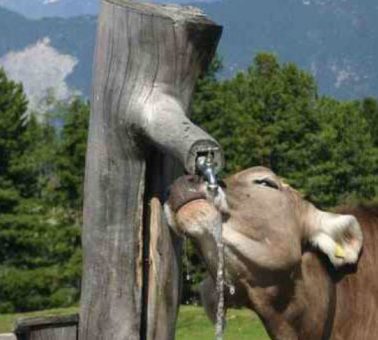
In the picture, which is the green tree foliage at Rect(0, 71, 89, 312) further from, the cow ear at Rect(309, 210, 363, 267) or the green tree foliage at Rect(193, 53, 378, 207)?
the cow ear at Rect(309, 210, 363, 267)

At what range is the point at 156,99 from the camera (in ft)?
10.5

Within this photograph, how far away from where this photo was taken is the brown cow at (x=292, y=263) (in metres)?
3.40

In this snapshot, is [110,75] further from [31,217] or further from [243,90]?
[243,90]

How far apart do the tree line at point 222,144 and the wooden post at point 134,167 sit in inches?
1160

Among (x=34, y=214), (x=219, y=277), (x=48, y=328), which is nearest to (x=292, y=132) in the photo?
(x=34, y=214)

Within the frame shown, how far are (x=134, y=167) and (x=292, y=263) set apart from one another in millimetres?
575

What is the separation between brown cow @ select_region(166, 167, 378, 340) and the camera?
3400mm

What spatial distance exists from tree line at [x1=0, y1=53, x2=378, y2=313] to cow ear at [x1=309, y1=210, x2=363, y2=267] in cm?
2923

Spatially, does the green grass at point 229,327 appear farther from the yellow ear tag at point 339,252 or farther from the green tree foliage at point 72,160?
the green tree foliage at point 72,160

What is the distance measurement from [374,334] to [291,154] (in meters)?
35.9

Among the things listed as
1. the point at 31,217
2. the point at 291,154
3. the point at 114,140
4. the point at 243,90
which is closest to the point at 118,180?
the point at 114,140

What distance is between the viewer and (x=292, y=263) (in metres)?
3.48

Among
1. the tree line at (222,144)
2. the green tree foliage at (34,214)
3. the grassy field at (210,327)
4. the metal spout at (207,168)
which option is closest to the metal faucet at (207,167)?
the metal spout at (207,168)

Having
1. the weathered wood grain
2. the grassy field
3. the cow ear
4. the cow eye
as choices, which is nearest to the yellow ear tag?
the cow ear
